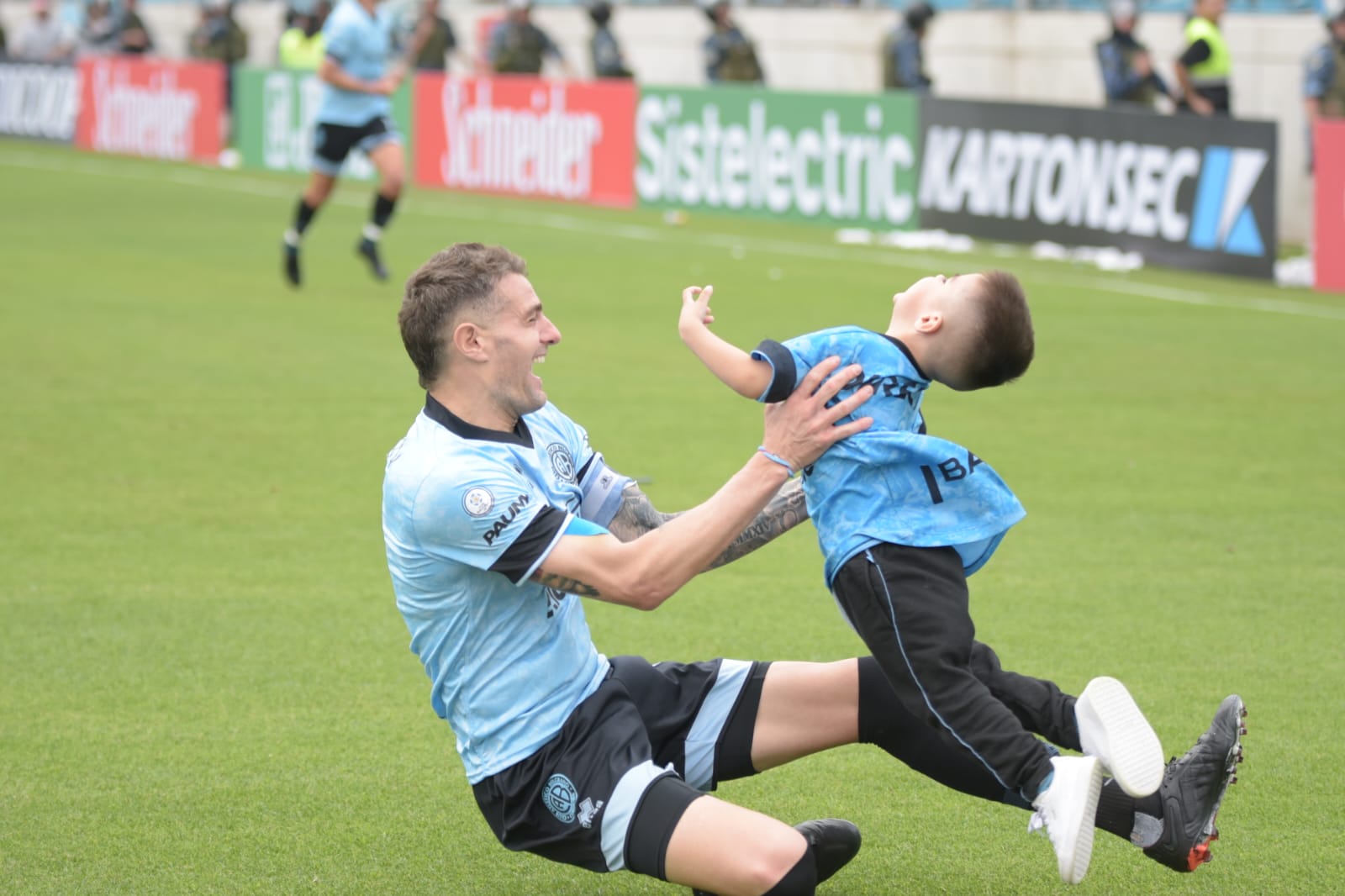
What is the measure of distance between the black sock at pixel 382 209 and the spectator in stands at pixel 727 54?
10.0 meters

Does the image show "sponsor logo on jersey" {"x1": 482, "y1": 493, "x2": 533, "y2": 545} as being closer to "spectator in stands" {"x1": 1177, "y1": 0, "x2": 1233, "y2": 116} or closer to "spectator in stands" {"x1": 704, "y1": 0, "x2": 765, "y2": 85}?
"spectator in stands" {"x1": 1177, "y1": 0, "x2": 1233, "y2": 116}

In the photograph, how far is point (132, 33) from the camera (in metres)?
32.1

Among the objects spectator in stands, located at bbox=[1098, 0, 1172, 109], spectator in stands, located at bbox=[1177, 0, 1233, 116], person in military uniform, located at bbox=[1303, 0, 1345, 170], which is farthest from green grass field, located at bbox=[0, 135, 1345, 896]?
spectator in stands, located at bbox=[1098, 0, 1172, 109]

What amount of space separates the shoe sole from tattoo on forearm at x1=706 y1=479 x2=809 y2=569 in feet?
2.97

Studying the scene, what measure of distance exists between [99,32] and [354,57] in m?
23.3

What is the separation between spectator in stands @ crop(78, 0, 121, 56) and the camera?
3400 cm

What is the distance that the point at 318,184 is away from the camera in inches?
556

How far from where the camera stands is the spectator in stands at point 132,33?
105 feet

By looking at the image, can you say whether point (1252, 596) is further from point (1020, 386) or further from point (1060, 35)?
point (1060, 35)

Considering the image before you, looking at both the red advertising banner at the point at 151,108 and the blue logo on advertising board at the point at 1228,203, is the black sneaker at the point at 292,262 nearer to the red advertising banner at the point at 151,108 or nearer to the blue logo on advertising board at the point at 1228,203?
the blue logo on advertising board at the point at 1228,203

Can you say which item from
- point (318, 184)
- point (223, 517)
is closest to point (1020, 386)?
point (223, 517)

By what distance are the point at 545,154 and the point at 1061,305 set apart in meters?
10.1

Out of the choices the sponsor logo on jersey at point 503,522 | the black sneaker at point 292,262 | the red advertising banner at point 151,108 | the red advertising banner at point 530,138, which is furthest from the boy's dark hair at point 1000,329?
the red advertising banner at point 151,108

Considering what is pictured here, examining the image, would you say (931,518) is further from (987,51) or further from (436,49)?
(436,49)
